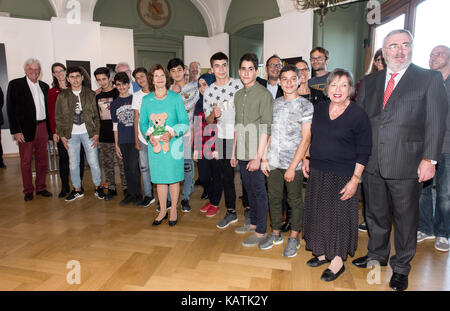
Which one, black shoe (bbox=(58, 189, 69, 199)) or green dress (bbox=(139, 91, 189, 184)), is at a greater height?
green dress (bbox=(139, 91, 189, 184))

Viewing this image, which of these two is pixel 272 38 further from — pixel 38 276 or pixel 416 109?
pixel 38 276

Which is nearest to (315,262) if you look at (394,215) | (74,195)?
(394,215)

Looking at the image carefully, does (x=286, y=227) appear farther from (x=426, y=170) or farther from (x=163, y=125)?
(x=163, y=125)

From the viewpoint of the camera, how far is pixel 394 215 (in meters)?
2.10

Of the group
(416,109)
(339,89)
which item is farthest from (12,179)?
(416,109)

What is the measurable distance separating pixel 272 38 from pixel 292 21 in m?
0.63

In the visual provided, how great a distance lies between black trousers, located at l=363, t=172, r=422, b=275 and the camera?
200cm

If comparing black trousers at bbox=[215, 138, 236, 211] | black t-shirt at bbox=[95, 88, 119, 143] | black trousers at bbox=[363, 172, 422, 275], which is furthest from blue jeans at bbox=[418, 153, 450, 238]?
black t-shirt at bbox=[95, 88, 119, 143]

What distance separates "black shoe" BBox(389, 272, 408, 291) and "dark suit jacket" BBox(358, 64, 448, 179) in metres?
0.68

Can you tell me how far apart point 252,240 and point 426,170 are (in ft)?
4.74

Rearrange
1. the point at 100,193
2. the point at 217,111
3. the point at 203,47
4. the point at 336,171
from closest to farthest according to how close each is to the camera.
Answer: the point at 336,171, the point at 217,111, the point at 100,193, the point at 203,47

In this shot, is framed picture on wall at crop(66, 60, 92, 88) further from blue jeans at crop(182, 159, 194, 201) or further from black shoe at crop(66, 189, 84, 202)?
blue jeans at crop(182, 159, 194, 201)

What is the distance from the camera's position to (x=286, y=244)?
2.67 metres

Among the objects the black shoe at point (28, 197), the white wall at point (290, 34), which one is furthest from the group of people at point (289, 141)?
the white wall at point (290, 34)
